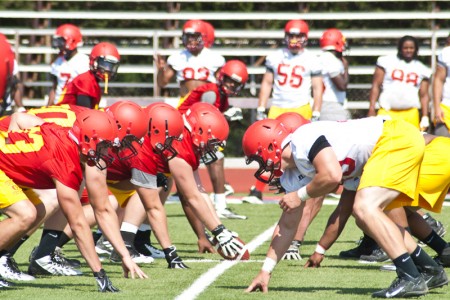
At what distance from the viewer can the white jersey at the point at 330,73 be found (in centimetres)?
1391

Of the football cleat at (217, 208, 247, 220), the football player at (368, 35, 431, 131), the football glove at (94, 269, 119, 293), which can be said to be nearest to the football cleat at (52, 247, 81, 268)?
the football glove at (94, 269, 119, 293)

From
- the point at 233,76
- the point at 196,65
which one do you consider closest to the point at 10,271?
the point at 233,76

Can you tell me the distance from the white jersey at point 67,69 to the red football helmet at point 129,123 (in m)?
6.31

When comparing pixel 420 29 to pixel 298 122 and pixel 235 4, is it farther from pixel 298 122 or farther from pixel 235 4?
pixel 298 122

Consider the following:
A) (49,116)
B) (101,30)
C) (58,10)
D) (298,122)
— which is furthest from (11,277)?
(58,10)

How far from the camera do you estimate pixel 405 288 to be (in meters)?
6.57

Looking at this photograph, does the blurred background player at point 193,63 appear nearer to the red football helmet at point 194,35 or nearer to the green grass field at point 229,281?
the red football helmet at point 194,35

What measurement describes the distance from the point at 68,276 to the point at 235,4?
1416cm

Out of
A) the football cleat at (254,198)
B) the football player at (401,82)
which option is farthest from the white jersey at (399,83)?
the football cleat at (254,198)

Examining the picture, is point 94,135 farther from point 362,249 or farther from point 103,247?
point 362,249

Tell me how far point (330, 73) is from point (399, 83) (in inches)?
44.0

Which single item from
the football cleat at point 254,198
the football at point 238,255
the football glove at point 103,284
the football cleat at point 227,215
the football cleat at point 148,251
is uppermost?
the football glove at point 103,284

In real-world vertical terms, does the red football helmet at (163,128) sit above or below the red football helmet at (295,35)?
below

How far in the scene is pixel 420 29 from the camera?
66.1 feet
